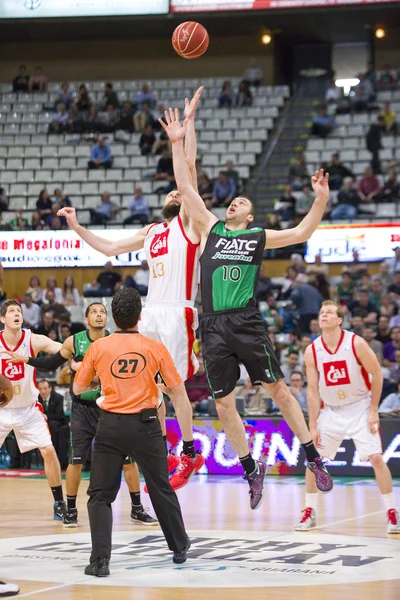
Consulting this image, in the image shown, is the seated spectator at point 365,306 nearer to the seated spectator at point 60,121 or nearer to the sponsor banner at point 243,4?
the sponsor banner at point 243,4

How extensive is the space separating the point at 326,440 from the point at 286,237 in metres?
2.14

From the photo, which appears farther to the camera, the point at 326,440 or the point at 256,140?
the point at 256,140

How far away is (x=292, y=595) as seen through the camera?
5555 millimetres

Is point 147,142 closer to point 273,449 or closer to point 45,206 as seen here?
point 45,206

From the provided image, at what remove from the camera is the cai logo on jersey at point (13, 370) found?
368 inches

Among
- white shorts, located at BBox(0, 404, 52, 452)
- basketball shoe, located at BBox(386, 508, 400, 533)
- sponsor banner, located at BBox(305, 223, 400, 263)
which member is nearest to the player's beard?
white shorts, located at BBox(0, 404, 52, 452)

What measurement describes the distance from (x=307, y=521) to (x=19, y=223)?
13526mm

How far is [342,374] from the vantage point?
8688 mm

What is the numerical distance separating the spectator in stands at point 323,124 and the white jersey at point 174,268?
1478cm

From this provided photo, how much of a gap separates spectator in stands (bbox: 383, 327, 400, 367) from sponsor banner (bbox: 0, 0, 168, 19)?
11766 millimetres

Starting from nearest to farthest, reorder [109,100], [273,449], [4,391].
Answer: [4,391] → [273,449] → [109,100]

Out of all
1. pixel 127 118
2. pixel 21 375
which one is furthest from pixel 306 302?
pixel 127 118

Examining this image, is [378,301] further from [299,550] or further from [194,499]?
[299,550]

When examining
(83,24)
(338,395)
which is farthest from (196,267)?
(83,24)
